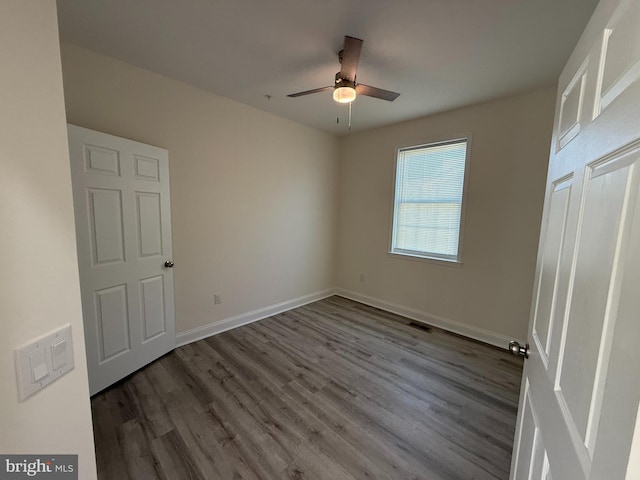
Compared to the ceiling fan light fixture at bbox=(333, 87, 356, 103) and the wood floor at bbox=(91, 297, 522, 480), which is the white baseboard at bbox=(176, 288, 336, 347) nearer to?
the wood floor at bbox=(91, 297, 522, 480)

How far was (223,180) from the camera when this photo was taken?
9.36ft

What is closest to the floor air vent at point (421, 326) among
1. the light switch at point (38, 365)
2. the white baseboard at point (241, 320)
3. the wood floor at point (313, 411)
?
the wood floor at point (313, 411)

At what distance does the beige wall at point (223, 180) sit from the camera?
2.12m

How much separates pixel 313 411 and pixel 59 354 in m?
1.61

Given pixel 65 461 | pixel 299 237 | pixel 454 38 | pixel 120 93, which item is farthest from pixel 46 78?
pixel 299 237

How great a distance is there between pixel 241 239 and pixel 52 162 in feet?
8.07

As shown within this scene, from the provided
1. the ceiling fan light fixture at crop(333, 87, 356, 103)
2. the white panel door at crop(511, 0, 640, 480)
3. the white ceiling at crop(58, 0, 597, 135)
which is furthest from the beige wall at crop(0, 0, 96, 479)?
the ceiling fan light fixture at crop(333, 87, 356, 103)

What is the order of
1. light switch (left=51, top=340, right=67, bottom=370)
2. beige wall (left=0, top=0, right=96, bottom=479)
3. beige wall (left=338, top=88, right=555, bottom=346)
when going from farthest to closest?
beige wall (left=338, top=88, right=555, bottom=346) → light switch (left=51, top=340, right=67, bottom=370) → beige wall (left=0, top=0, right=96, bottom=479)

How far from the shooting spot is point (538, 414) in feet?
2.67

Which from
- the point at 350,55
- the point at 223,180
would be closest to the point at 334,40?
the point at 350,55

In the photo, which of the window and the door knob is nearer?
the door knob

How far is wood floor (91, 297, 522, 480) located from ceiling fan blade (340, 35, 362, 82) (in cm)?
244

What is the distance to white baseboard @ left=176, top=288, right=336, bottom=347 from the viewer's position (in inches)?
107

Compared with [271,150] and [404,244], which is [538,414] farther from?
[271,150]
